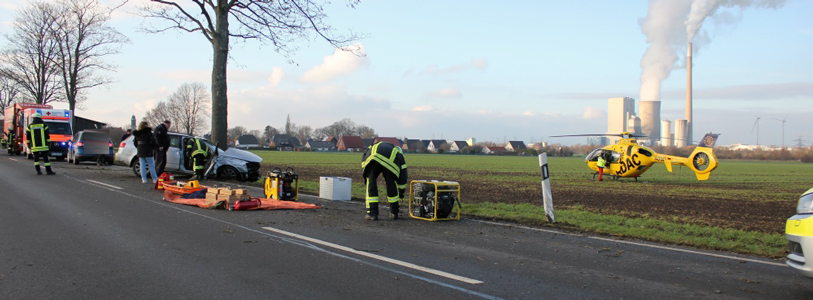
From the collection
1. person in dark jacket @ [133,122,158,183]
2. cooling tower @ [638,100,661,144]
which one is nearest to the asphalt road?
person in dark jacket @ [133,122,158,183]

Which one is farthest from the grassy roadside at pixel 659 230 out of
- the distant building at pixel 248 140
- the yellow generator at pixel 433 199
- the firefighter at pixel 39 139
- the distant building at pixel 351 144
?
the distant building at pixel 248 140

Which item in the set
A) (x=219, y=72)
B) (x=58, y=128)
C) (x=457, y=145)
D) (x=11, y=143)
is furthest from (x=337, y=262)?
(x=457, y=145)

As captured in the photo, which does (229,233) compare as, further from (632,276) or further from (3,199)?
(3,199)

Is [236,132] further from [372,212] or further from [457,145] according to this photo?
[372,212]

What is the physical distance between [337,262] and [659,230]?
629 centimetres

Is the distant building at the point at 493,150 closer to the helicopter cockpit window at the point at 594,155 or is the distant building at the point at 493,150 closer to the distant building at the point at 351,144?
the distant building at the point at 351,144

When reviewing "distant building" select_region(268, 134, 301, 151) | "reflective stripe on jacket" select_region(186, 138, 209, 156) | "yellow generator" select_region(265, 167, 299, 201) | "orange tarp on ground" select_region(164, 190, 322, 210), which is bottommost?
"orange tarp on ground" select_region(164, 190, 322, 210)

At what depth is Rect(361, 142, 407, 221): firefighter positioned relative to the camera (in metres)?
9.66

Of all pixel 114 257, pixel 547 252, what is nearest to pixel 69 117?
pixel 114 257

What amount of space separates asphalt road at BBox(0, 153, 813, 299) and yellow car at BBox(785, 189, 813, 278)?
46 cm

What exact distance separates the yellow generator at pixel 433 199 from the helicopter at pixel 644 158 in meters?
20.0

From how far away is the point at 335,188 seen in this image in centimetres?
1340

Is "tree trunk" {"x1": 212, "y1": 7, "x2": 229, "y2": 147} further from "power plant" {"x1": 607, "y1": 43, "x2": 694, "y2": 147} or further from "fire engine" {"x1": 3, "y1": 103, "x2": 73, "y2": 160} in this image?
"power plant" {"x1": 607, "y1": 43, "x2": 694, "y2": 147}

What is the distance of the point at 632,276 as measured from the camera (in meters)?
5.96
